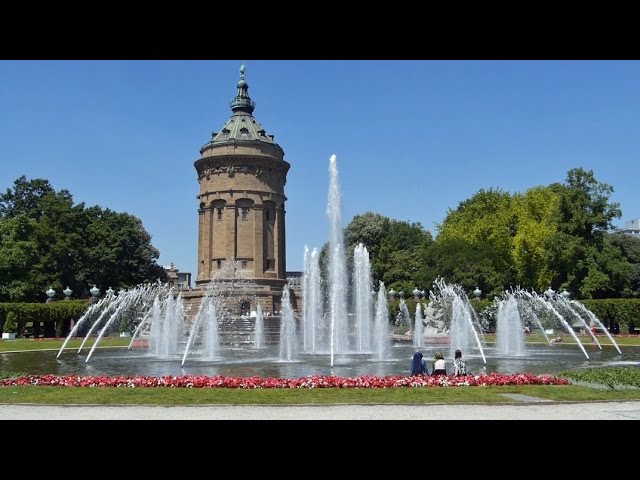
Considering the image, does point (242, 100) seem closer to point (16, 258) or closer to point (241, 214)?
point (241, 214)

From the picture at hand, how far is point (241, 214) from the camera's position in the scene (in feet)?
204

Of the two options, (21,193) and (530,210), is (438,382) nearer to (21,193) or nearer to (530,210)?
(530,210)

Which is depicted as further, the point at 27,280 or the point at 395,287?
the point at 395,287

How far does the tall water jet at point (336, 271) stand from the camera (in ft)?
98.7

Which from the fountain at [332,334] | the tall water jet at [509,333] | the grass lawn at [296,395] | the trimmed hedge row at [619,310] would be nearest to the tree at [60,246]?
the fountain at [332,334]

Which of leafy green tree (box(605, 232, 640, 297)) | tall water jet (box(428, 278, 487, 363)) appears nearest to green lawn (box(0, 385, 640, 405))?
tall water jet (box(428, 278, 487, 363))

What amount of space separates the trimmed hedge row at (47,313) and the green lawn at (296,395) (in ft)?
99.6

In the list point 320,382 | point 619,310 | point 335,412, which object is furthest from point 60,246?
point 335,412

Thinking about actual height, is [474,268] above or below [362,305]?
above

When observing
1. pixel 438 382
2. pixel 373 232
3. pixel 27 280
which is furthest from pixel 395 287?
pixel 438 382

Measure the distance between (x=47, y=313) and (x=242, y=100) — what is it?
108 feet
